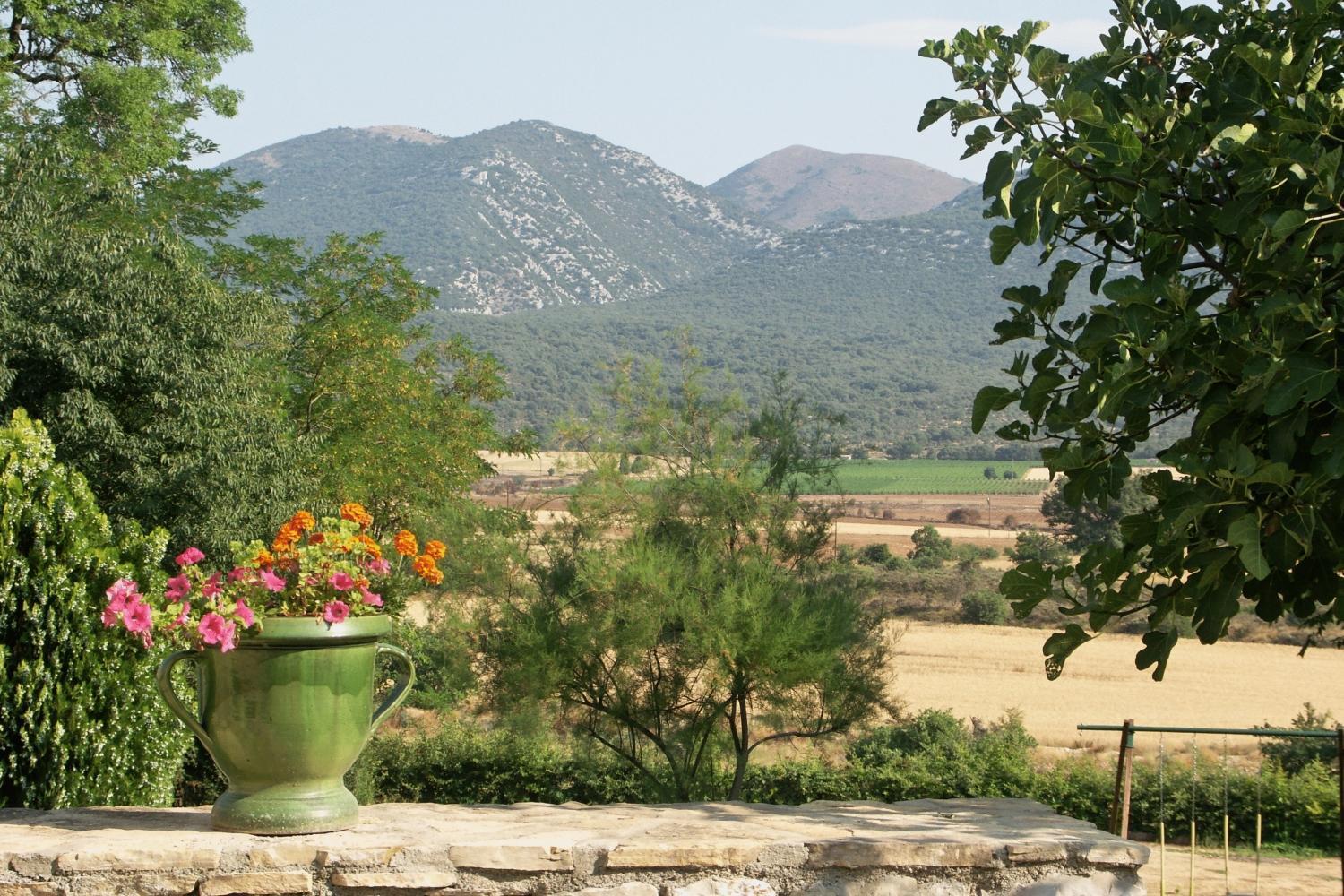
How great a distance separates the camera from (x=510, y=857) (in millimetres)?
4016

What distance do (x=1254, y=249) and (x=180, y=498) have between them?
482 inches

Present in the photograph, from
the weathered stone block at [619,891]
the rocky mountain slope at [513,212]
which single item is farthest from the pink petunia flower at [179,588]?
Answer: the rocky mountain slope at [513,212]

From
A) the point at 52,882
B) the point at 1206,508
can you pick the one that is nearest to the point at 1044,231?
the point at 1206,508

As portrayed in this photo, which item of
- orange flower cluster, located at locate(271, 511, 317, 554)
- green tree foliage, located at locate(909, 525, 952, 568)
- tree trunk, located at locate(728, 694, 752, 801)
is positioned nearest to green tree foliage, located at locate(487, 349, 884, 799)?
tree trunk, located at locate(728, 694, 752, 801)

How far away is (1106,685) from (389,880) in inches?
1381

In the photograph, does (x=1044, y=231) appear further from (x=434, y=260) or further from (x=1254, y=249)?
(x=434, y=260)

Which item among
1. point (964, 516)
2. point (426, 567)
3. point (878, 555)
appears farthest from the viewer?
point (964, 516)

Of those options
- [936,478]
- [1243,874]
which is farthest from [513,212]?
[1243,874]

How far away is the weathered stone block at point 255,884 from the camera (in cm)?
396

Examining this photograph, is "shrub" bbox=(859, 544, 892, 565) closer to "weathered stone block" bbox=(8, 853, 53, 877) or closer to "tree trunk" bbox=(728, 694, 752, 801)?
"tree trunk" bbox=(728, 694, 752, 801)

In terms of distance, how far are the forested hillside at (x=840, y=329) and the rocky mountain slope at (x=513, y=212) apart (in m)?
15.5

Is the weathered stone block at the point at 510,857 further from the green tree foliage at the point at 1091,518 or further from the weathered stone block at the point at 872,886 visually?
the green tree foliage at the point at 1091,518

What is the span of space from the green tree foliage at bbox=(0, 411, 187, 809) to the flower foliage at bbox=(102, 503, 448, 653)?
2.19 meters

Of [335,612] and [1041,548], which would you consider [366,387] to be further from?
[1041,548]
